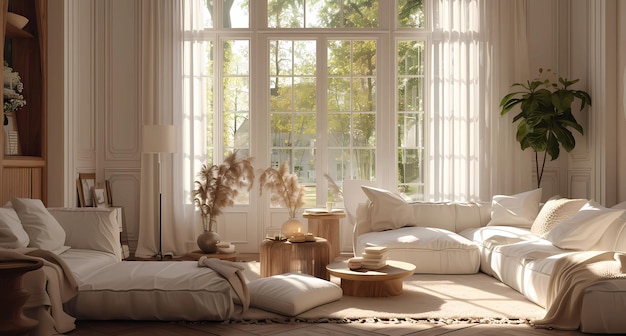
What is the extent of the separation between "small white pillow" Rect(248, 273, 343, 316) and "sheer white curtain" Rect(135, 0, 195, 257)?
116 inches

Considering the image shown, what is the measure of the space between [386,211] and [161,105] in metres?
2.83

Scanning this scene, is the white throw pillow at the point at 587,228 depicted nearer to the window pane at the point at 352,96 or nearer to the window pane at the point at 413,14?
the window pane at the point at 352,96

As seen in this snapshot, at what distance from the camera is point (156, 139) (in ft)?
21.8

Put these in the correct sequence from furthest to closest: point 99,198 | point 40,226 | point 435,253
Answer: point 99,198, point 435,253, point 40,226

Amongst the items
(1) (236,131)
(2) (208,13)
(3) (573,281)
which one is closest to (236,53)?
(2) (208,13)

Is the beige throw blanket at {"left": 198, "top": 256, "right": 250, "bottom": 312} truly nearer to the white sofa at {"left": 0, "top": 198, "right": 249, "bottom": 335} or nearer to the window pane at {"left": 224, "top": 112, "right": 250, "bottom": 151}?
the white sofa at {"left": 0, "top": 198, "right": 249, "bottom": 335}

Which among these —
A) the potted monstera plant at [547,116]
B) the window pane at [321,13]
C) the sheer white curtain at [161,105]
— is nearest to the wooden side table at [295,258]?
the sheer white curtain at [161,105]

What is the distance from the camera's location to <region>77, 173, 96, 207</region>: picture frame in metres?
6.68

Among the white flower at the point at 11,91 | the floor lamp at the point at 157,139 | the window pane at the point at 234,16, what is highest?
the window pane at the point at 234,16

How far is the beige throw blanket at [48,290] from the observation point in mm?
3547

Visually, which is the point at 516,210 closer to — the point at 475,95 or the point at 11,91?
the point at 475,95

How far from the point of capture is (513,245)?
5.30 meters

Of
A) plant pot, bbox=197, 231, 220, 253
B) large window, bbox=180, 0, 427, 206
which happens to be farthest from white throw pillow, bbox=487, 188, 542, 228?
plant pot, bbox=197, 231, 220, 253

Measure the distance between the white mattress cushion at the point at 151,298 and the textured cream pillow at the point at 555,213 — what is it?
3021 mm
